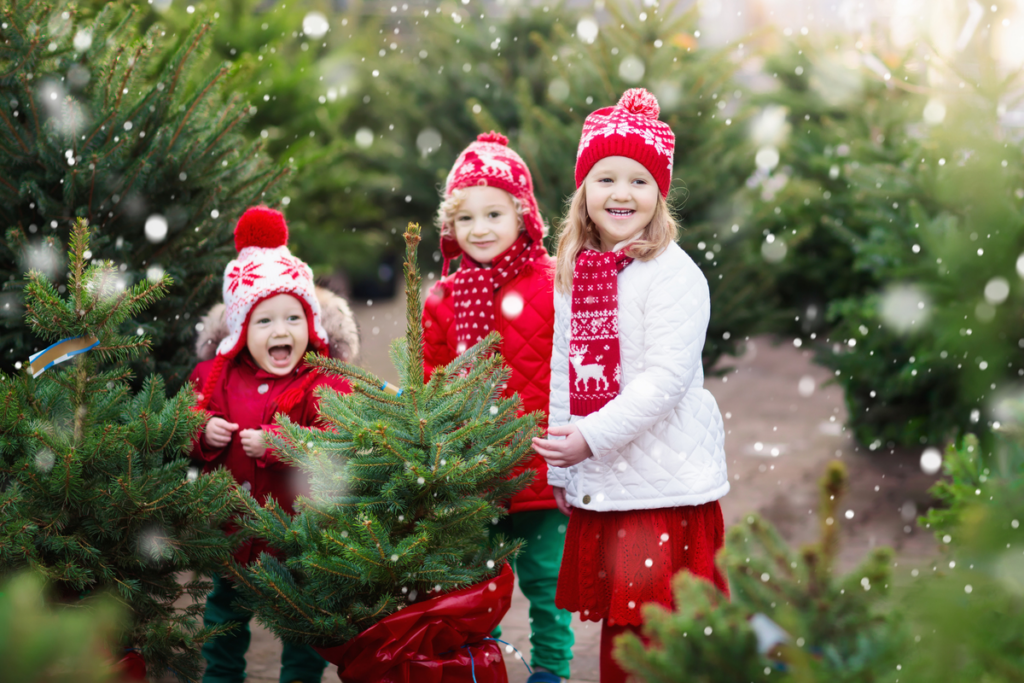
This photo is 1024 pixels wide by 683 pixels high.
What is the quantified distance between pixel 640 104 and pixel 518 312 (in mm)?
963

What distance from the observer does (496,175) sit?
355 cm

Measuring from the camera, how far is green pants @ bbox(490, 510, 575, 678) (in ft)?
11.3

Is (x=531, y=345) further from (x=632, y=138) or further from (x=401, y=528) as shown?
(x=401, y=528)

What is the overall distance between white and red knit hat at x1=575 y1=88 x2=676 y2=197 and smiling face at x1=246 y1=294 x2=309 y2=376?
49.7 inches

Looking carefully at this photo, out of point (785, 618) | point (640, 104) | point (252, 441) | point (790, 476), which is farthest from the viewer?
point (790, 476)

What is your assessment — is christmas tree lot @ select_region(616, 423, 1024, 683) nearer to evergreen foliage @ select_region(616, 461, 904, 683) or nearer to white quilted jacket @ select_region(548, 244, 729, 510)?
evergreen foliage @ select_region(616, 461, 904, 683)

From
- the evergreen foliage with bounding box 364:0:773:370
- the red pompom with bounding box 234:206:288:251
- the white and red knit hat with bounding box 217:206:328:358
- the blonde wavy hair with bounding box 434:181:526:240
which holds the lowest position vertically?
the white and red knit hat with bounding box 217:206:328:358

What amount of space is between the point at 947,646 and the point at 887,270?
15.1 feet

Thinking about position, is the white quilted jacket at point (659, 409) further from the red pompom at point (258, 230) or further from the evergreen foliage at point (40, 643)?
the evergreen foliage at point (40, 643)

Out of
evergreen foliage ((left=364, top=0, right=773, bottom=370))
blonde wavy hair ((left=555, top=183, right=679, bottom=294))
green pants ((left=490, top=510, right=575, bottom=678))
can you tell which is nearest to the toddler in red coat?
green pants ((left=490, top=510, right=575, bottom=678))

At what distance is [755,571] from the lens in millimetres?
1515

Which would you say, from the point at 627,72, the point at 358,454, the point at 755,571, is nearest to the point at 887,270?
the point at 627,72

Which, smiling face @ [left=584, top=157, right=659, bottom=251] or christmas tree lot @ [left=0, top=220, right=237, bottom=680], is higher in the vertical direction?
smiling face @ [left=584, top=157, right=659, bottom=251]

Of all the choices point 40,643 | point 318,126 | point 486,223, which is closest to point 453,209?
point 486,223
